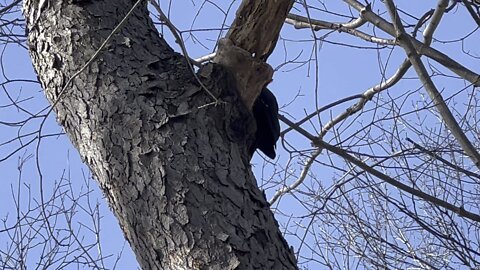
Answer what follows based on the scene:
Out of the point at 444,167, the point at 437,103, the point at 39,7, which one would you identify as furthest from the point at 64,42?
the point at 444,167

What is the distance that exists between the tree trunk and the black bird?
191mm

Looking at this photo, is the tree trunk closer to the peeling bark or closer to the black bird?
the peeling bark

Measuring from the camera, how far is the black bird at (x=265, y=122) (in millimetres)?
1926

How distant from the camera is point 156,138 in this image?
5.07ft

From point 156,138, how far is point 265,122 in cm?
46

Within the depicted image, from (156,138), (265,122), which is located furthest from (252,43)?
(156,138)

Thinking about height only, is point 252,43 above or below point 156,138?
above

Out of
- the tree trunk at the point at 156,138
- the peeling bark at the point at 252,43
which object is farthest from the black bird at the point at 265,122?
the tree trunk at the point at 156,138

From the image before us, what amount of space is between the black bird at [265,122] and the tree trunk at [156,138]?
191 millimetres

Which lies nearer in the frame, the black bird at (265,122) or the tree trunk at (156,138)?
the tree trunk at (156,138)

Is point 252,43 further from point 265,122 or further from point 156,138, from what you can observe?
point 156,138

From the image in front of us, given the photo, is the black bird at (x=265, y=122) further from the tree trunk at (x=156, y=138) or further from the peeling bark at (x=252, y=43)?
the tree trunk at (x=156, y=138)

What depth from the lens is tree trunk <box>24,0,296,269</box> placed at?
4.72 ft

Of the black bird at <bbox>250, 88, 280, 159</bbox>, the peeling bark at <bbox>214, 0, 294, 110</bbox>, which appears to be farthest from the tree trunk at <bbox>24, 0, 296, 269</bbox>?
the black bird at <bbox>250, 88, 280, 159</bbox>
